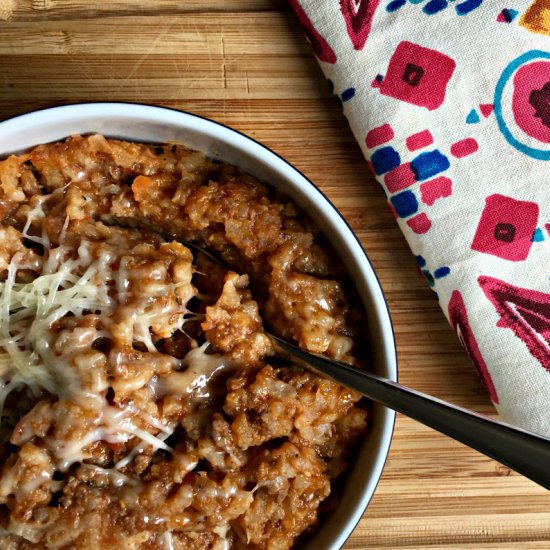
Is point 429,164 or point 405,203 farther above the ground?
point 429,164

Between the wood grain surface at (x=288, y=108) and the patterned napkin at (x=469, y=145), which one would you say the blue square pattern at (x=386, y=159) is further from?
the wood grain surface at (x=288, y=108)

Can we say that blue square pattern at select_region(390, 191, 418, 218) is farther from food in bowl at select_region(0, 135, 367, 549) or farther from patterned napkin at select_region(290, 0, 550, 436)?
food in bowl at select_region(0, 135, 367, 549)

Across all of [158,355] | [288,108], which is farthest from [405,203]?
[158,355]

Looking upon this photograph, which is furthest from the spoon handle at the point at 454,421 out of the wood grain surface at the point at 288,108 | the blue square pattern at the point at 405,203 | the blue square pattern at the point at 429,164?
the blue square pattern at the point at 429,164

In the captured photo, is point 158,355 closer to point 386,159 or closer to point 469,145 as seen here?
point 386,159

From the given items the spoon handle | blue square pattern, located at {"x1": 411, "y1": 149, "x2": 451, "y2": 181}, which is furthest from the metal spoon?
blue square pattern, located at {"x1": 411, "y1": 149, "x2": 451, "y2": 181}

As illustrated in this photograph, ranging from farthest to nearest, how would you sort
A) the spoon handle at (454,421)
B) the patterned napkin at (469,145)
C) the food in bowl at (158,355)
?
the patterned napkin at (469,145) → the food in bowl at (158,355) → the spoon handle at (454,421)

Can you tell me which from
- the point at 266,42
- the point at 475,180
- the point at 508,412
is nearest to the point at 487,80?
the point at 475,180
